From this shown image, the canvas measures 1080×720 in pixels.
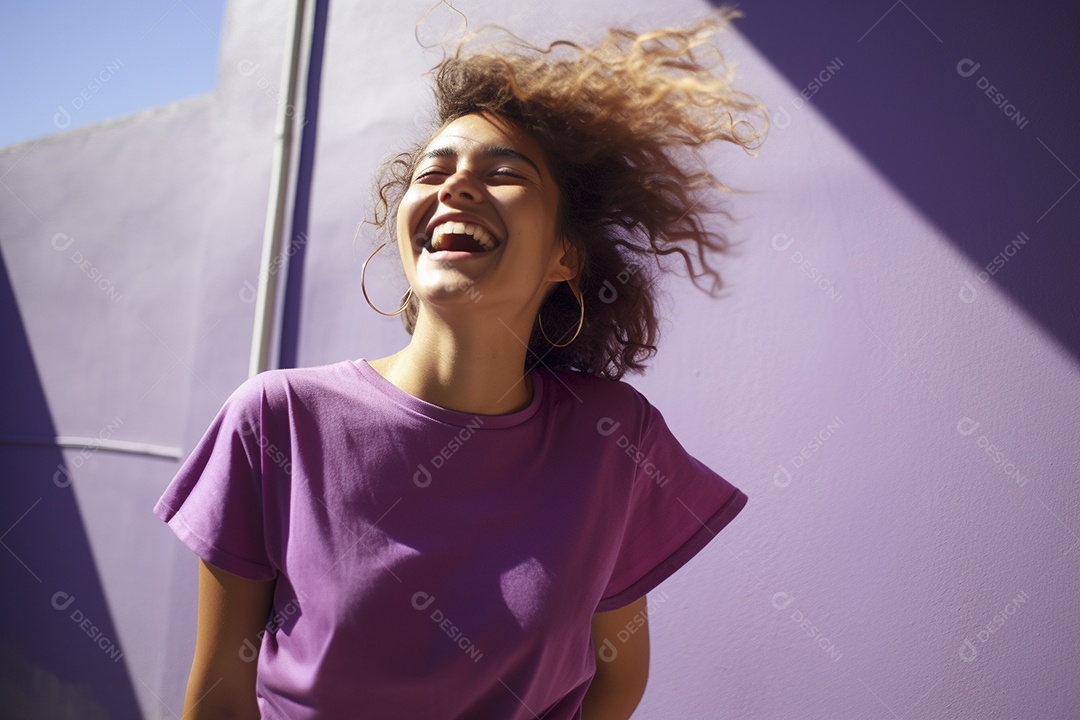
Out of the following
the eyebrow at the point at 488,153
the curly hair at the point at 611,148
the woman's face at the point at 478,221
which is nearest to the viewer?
the woman's face at the point at 478,221

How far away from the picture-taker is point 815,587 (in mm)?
1870

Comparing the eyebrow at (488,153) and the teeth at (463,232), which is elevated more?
the eyebrow at (488,153)

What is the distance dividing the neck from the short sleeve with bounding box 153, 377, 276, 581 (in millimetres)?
258

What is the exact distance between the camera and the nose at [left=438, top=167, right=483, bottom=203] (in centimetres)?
134

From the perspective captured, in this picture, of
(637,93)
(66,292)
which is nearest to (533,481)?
(637,93)

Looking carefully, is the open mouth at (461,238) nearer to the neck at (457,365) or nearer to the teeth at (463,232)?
the teeth at (463,232)


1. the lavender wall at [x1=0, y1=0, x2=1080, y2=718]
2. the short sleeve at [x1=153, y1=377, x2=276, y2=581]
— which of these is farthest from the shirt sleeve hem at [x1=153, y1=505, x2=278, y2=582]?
the lavender wall at [x1=0, y1=0, x2=1080, y2=718]

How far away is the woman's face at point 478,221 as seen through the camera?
131 cm

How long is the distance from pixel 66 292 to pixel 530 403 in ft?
12.0

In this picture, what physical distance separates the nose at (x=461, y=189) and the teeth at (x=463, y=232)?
5cm

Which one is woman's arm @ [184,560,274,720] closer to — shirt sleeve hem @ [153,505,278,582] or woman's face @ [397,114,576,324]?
shirt sleeve hem @ [153,505,278,582]

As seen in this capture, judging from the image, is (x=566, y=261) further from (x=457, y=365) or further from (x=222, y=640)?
(x=222, y=640)

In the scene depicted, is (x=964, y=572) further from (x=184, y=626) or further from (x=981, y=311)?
(x=184, y=626)

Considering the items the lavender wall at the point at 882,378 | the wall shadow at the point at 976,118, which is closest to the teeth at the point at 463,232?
the lavender wall at the point at 882,378
